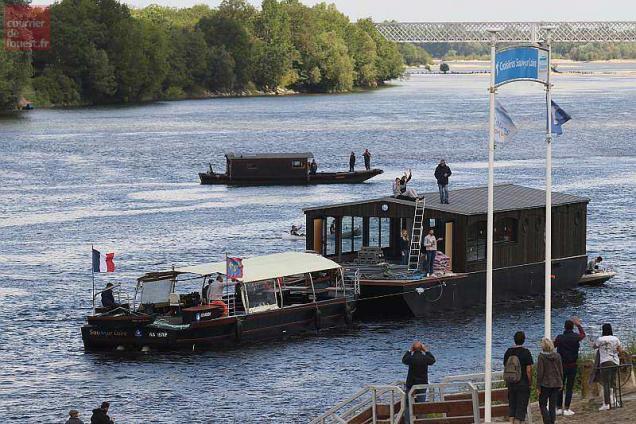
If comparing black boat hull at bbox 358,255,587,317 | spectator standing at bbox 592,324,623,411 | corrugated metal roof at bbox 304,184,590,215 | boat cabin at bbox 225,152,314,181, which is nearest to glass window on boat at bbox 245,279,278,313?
black boat hull at bbox 358,255,587,317

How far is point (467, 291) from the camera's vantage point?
54.0 m

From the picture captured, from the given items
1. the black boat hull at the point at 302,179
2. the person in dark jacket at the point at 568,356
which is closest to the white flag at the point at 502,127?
the person in dark jacket at the point at 568,356

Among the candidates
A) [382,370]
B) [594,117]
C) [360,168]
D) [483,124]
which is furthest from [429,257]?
[594,117]

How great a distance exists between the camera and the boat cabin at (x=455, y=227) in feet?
178

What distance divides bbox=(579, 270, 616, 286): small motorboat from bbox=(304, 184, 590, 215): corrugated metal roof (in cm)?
363

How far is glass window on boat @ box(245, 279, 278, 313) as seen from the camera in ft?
159

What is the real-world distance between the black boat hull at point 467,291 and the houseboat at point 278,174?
53.7 metres

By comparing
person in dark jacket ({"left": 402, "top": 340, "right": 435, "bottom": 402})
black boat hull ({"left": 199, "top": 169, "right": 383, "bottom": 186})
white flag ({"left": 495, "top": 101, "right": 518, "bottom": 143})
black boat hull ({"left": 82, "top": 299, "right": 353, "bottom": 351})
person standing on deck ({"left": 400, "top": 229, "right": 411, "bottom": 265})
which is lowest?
black boat hull ({"left": 199, "top": 169, "right": 383, "bottom": 186})

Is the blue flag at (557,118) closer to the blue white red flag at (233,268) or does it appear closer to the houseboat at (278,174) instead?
the blue white red flag at (233,268)

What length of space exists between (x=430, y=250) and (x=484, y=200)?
6178 millimetres

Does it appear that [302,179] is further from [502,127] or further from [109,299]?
[502,127]

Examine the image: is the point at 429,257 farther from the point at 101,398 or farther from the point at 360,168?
the point at 360,168

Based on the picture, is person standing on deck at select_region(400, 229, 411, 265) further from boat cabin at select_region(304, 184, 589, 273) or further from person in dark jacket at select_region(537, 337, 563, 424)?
person in dark jacket at select_region(537, 337, 563, 424)

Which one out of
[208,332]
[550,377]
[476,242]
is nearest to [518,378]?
[550,377]
